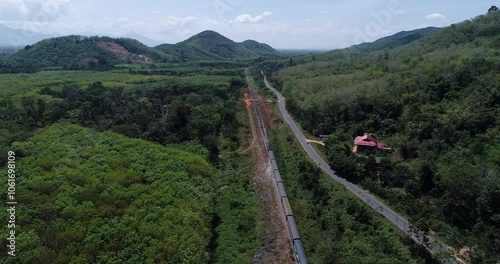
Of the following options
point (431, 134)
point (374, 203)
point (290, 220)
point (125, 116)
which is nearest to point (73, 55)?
point (125, 116)

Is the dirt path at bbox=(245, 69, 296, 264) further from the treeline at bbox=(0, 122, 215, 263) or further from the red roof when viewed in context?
the red roof

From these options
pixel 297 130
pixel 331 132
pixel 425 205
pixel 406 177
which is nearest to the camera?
pixel 425 205

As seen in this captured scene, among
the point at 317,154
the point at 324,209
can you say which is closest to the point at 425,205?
the point at 324,209

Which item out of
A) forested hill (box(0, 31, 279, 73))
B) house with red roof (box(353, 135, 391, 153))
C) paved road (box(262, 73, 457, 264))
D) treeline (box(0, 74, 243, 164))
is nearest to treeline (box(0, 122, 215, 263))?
treeline (box(0, 74, 243, 164))

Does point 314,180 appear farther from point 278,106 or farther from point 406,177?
point 278,106

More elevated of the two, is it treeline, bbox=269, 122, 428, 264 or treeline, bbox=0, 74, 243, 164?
treeline, bbox=0, 74, 243, 164

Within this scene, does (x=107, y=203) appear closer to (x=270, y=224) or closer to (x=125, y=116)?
(x=270, y=224)
